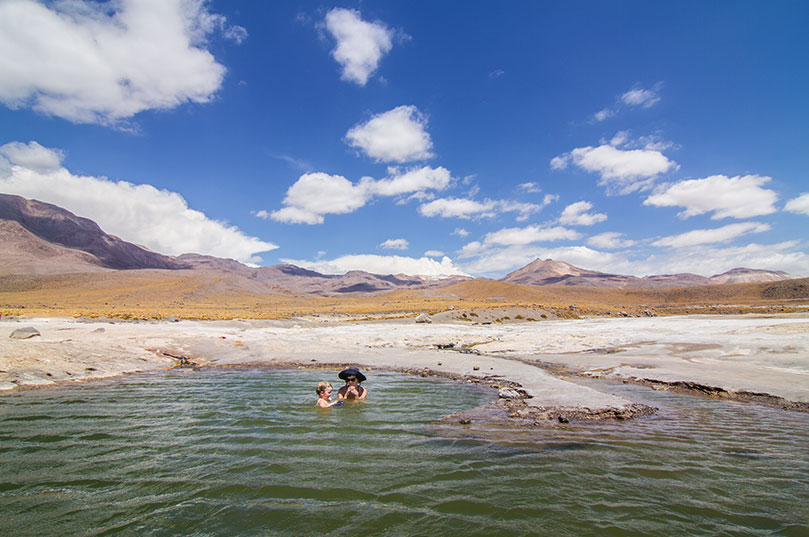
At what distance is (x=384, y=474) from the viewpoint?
7.21 metres

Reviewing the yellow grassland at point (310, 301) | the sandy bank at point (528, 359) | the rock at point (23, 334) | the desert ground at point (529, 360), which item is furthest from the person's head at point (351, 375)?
the yellow grassland at point (310, 301)

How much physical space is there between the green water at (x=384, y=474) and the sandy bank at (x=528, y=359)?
2.52 m

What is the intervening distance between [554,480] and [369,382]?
1201 centimetres

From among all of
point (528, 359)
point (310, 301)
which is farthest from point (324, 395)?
point (310, 301)

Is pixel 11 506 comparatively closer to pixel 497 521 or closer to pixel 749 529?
pixel 497 521

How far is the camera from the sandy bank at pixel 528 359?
45.1 ft

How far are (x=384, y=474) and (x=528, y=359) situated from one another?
19000mm

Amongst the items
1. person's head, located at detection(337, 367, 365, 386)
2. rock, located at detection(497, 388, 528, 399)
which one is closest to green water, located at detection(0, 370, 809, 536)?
person's head, located at detection(337, 367, 365, 386)

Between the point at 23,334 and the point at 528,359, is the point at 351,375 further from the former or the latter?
the point at 23,334

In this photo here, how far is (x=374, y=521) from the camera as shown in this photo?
5.52m

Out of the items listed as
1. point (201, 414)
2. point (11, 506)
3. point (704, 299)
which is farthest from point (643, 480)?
point (704, 299)

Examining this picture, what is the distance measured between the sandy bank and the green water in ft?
8.26

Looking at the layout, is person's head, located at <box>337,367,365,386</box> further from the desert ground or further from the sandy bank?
the sandy bank

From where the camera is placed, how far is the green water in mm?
5465
